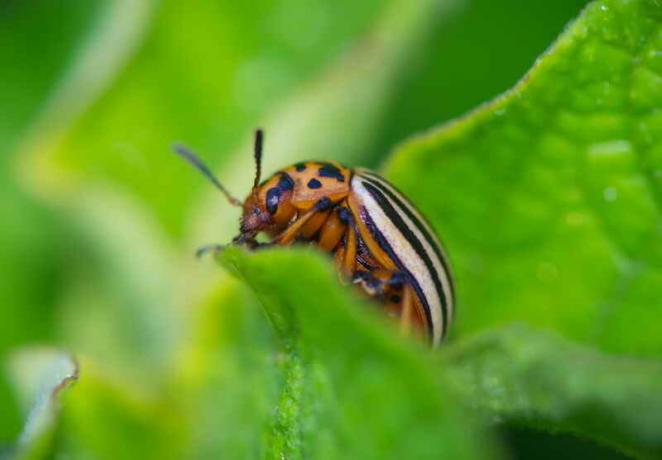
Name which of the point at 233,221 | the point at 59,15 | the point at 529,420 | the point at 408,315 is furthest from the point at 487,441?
the point at 59,15

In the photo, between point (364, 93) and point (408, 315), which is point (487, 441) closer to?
point (408, 315)

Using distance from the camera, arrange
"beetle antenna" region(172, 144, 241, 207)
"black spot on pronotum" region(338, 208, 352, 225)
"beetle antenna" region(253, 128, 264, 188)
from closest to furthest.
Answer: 1. "black spot on pronotum" region(338, 208, 352, 225)
2. "beetle antenna" region(253, 128, 264, 188)
3. "beetle antenna" region(172, 144, 241, 207)

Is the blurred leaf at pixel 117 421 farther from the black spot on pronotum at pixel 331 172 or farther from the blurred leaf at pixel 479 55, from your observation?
the blurred leaf at pixel 479 55

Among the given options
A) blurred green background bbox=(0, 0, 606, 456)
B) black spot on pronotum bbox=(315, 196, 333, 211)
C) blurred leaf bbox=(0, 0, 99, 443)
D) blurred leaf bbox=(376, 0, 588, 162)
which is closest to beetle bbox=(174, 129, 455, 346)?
black spot on pronotum bbox=(315, 196, 333, 211)

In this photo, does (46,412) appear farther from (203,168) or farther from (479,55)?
(479,55)

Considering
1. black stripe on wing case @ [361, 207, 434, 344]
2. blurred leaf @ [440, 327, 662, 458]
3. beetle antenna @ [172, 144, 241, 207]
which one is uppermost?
beetle antenna @ [172, 144, 241, 207]

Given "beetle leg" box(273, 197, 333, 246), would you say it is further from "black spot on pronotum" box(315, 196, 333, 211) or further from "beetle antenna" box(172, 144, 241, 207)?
"beetle antenna" box(172, 144, 241, 207)

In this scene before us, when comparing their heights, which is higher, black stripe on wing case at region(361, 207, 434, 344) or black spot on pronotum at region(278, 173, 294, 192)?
black spot on pronotum at region(278, 173, 294, 192)

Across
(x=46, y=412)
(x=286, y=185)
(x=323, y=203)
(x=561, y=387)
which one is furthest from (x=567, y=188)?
(x=46, y=412)
